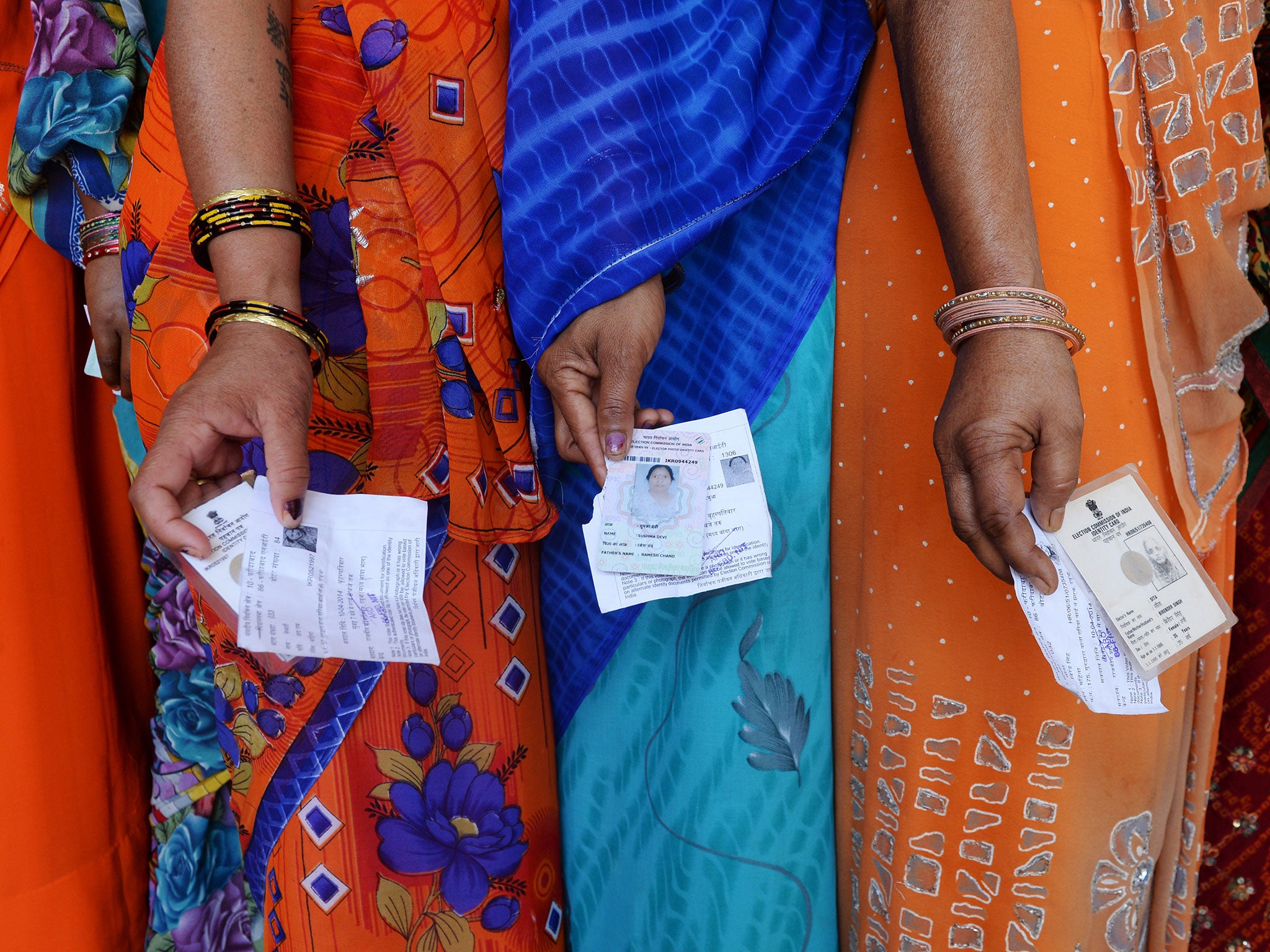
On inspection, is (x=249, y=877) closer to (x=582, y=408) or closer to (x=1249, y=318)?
(x=582, y=408)

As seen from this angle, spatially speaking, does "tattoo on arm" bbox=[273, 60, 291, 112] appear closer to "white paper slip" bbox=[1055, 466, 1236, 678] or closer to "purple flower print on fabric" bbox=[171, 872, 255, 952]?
"white paper slip" bbox=[1055, 466, 1236, 678]

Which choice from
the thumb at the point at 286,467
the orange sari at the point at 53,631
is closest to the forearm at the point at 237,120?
the thumb at the point at 286,467

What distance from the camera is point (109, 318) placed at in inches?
39.3

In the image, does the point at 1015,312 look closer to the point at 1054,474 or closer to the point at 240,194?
the point at 1054,474

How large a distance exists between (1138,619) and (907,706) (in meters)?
0.25

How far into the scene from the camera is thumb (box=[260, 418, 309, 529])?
677mm

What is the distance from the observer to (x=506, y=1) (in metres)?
0.82

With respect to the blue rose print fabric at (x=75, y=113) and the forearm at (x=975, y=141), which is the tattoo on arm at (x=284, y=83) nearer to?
the blue rose print fabric at (x=75, y=113)

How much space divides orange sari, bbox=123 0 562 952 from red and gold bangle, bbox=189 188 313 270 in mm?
59

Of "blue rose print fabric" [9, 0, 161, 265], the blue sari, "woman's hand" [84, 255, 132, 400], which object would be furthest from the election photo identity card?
"blue rose print fabric" [9, 0, 161, 265]

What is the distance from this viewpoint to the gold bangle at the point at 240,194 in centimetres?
75

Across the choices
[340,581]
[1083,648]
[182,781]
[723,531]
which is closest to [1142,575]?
[1083,648]

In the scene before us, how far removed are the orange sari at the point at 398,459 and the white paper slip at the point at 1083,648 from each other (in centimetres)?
49

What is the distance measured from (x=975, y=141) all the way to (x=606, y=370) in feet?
1.28
